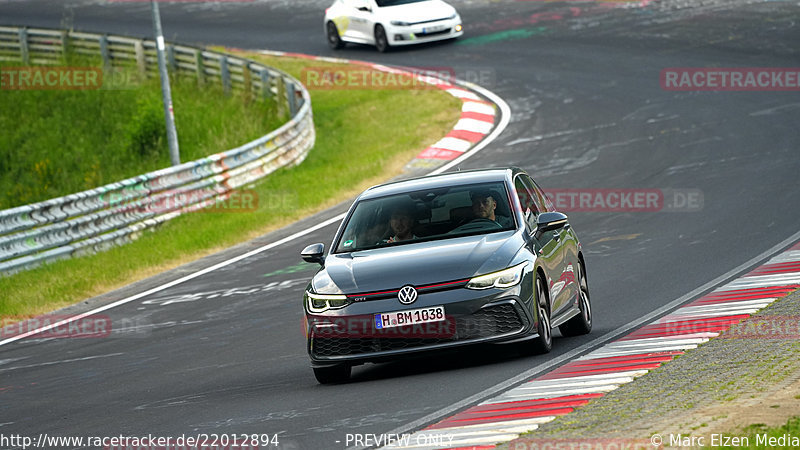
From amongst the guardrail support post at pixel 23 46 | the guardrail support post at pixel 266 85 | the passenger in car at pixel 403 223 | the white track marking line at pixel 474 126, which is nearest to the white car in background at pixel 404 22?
the guardrail support post at pixel 266 85

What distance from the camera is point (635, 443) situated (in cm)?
640

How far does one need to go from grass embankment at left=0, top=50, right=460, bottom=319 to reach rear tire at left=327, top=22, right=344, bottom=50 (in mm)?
2041

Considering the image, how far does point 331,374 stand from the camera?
985 centimetres

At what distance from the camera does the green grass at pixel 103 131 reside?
3059 cm

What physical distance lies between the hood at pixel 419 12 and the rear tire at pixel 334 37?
1.99 metres

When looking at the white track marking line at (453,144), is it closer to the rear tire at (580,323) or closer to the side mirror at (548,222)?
the rear tire at (580,323)

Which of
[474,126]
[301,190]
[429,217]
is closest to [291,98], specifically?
[474,126]

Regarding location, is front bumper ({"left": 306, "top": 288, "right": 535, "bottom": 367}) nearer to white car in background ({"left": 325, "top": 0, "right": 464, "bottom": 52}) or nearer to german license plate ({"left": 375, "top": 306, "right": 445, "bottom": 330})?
german license plate ({"left": 375, "top": 306, "right": 445, "bottom": 330})

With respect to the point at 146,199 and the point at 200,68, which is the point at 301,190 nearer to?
the point at 146,199

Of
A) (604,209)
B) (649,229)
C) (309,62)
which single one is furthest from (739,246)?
(309,62)

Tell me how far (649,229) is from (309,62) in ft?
59.1

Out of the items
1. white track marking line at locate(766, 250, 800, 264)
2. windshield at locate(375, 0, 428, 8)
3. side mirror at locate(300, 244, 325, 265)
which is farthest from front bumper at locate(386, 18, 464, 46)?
side mirror at locate(300, 244, 325, 265)

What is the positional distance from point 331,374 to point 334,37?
83.8 feet

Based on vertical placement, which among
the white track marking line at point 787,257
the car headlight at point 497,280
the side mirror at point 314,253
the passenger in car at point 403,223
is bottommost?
the white track marking line at point 787,257
